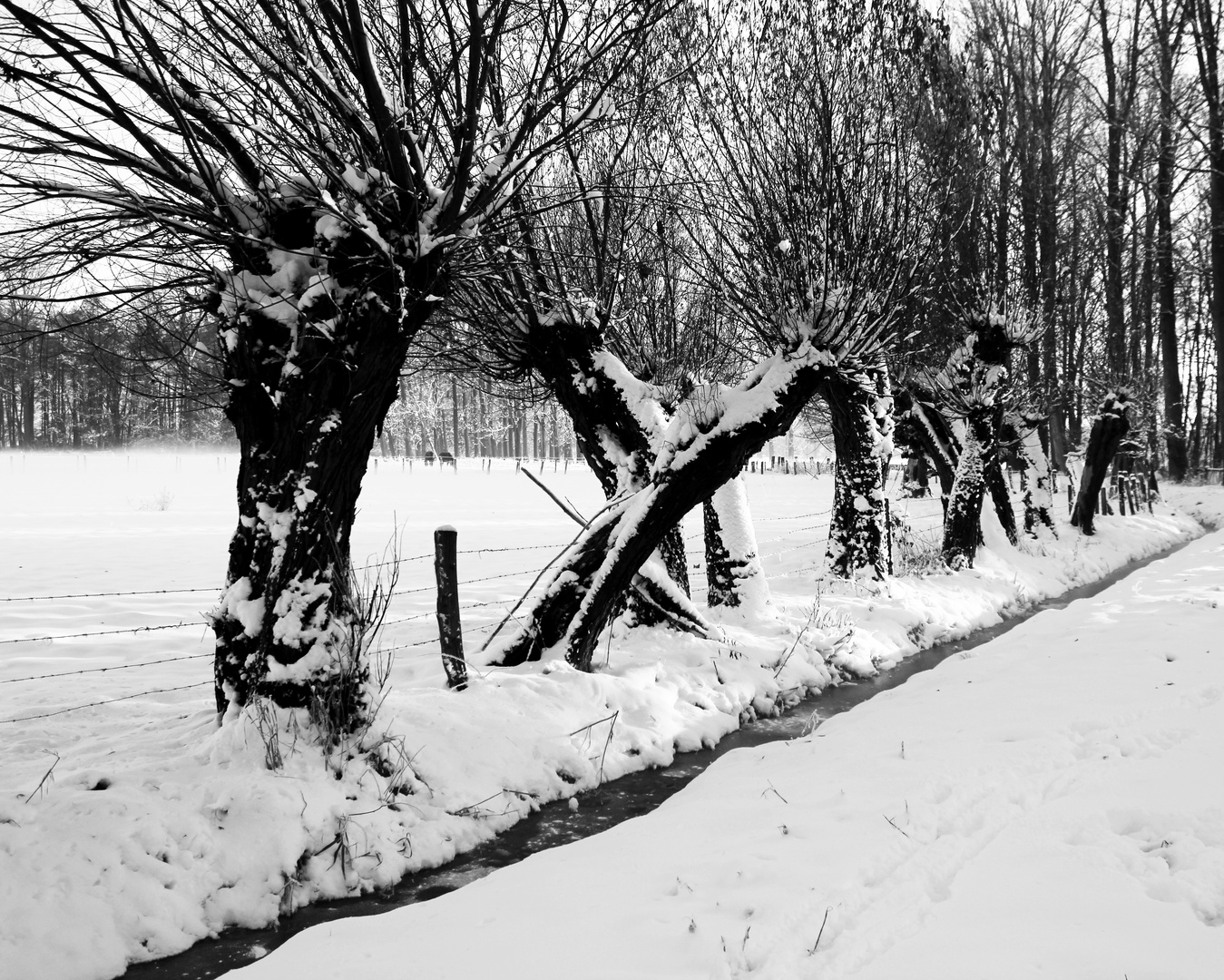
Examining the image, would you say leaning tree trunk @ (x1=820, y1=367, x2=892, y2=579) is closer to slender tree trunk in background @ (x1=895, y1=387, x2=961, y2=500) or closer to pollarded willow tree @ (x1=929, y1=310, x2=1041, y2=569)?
pollarded willow tree @ (x1=929, y1=310, x2=1041, y2=569)

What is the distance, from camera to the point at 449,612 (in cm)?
563

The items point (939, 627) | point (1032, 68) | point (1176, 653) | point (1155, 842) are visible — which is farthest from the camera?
point (1032, 68)

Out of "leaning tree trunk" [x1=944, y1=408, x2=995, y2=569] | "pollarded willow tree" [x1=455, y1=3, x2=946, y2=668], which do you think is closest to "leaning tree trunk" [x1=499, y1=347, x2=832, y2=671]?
"pollarded willow tree" [x1=455, y1=3, x2=946, y2=668]

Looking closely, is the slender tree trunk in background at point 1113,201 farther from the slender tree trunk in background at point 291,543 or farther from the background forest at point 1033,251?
the slender tree trunk in background at point 291,543

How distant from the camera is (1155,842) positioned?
3.37 meters

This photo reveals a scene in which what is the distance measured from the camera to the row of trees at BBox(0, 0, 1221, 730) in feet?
13.9

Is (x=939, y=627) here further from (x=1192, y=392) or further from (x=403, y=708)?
(x=1192, y=392)

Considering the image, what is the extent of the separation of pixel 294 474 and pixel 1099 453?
1738 cm

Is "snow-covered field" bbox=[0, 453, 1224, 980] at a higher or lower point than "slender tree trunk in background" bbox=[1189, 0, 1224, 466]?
lower

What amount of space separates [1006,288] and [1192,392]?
2720 centimetres

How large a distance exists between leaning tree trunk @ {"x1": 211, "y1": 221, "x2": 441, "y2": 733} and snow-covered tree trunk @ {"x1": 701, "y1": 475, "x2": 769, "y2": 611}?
15.1 feet

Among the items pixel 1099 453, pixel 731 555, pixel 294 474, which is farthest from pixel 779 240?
pixel 1099 453

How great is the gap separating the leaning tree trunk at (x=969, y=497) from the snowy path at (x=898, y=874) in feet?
22.4

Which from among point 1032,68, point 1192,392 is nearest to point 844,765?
point 1032,68
